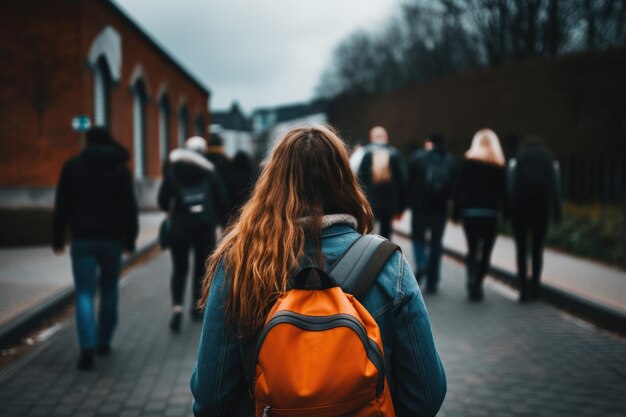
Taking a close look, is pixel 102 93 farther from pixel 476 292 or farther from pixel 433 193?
pixel 476 292

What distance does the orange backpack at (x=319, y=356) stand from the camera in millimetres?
1604

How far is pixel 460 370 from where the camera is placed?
514 centimetres

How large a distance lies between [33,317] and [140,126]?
64.3ft

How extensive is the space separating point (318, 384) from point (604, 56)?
59.2 feet

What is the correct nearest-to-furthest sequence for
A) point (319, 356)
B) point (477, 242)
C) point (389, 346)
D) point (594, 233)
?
point (319, 356) < point (389, 346) < point (477, 242) < point (594, 233)

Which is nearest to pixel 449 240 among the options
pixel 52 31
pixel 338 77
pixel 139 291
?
pixel 139 291

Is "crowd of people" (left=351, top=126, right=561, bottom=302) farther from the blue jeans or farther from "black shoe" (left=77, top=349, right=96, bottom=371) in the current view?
"black shoe" (left=77, top=349, right=96, bottom=371)

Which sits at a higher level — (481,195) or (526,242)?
(481,195)

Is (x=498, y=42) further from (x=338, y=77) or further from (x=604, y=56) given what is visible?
(x=338, y=77)

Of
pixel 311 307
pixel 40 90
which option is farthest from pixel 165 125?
pixel 311 307

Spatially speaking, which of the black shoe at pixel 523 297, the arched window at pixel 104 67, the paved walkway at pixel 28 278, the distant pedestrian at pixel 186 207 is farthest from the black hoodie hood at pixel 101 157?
the arched window at pixel 104 67

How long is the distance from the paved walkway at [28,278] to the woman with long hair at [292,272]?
16.0 ft

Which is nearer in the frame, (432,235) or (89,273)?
(89,273)

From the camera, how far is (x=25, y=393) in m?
4.62
